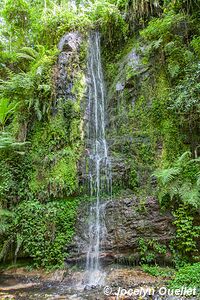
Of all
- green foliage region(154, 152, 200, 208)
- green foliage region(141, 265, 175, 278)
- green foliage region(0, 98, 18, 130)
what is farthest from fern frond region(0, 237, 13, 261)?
green foliage region(0, 98, 18, 130)

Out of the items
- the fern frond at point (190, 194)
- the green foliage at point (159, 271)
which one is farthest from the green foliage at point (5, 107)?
the green foliage at point (159, 271)

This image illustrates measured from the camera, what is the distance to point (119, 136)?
276 inches

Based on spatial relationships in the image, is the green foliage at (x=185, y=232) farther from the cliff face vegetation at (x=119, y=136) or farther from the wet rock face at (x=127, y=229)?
the wet rock face at (x=127, y=229)

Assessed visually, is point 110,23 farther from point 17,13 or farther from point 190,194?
point 190,194

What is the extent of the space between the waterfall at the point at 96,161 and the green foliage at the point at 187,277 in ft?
4.25

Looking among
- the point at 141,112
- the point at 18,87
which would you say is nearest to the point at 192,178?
the point at 141,112

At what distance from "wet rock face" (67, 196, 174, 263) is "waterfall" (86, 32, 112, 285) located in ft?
0.48

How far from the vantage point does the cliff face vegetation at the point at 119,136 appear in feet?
17.0

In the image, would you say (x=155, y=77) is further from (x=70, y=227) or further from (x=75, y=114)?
(x=70, y=227)

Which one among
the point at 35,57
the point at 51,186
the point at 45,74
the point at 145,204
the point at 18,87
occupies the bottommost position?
the point at 145,204

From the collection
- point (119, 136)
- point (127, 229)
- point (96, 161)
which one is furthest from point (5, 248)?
point (119, 136)

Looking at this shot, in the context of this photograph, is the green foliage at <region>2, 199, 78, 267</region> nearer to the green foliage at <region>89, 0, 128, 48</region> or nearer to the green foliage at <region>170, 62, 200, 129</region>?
the green foliage at <region>170, 62, 200, 129</region>

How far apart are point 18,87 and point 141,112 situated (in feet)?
10.6

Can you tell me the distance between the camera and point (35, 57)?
8680mm
